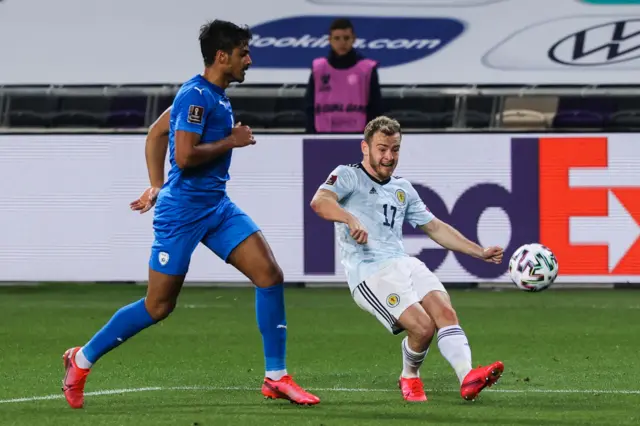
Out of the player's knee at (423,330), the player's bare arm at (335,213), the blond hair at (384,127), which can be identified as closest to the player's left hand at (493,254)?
the player's knee at (423,330)

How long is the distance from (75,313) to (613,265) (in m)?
4.87

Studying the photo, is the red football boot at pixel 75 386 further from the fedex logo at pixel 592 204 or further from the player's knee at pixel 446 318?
the fedex logo at pixel 592 204

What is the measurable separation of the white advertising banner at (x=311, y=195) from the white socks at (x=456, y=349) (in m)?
6.03

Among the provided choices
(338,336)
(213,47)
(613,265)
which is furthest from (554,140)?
(213,47)

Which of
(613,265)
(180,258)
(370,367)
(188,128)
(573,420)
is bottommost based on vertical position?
(613,265)

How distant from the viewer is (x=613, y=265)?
13.6m

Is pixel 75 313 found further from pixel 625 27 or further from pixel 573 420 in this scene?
pixel 625 27

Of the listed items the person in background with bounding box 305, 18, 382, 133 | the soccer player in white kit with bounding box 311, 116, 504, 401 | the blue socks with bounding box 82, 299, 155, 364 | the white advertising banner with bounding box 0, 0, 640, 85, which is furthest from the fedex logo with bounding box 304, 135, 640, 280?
the blue socks with bounding box 82, 299, 155, 364

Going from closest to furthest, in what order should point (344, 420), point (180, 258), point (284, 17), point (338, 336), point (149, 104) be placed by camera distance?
point (344, 420) < point (180, 258) < point (338, 336) < point (149, 104) < point (284, 17)

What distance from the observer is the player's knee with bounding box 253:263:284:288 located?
7.36 m

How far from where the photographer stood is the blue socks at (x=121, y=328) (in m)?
7.32

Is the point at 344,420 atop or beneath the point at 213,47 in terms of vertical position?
beneath

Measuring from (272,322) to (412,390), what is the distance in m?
0.82

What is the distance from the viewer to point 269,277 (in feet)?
24.2
